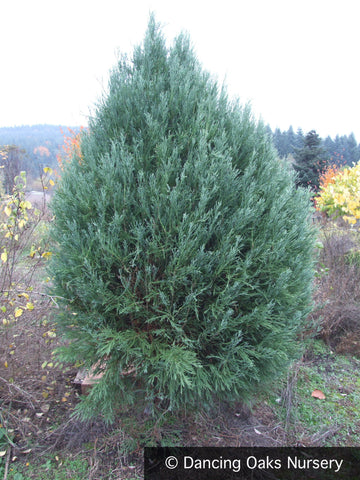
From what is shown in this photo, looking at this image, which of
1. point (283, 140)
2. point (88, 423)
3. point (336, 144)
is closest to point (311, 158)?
point (283, 140)

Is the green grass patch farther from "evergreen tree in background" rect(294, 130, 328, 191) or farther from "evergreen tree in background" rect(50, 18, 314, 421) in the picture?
"evergreen tree in background" rect(294, 130, 328, 191)

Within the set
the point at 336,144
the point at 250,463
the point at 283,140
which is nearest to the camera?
the point at 250,463

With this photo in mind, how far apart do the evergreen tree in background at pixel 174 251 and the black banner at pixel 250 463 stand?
21.4 inches

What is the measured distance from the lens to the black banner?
2389mm

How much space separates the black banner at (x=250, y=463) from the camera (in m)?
2.39

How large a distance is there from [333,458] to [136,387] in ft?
6.07

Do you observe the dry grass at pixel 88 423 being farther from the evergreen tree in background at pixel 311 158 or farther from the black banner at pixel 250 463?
the evergreen tree in background at pixel 311 158

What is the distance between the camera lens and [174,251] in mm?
2029

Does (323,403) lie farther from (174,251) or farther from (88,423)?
(174,251)

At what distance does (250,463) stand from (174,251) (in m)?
1.91

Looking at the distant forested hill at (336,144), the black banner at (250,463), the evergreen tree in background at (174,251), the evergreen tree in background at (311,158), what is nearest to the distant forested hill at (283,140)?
the distant forested hill at (336,144)

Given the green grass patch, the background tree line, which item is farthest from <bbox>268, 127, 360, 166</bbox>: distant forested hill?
the green grass patch

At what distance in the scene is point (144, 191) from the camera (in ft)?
6.69

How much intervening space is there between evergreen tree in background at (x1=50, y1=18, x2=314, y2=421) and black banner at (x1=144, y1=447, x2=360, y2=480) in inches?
21.4
